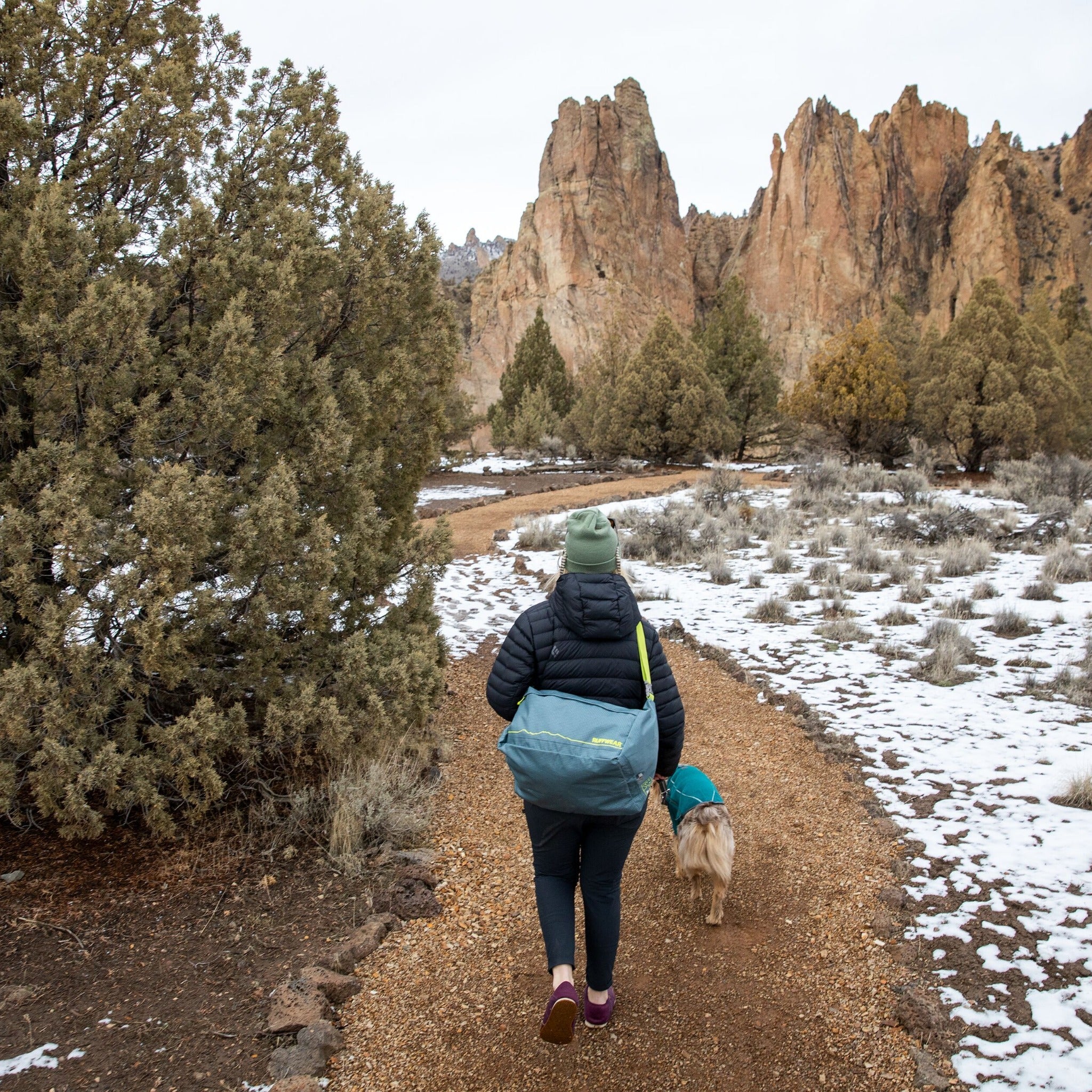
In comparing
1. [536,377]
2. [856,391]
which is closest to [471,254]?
[536,377]

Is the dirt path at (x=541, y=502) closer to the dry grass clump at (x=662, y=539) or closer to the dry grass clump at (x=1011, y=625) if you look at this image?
the dry grass clump at (x=662, y=539)

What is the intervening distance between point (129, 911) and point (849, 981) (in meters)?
3.01

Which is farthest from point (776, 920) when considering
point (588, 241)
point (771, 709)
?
point (588, 241)

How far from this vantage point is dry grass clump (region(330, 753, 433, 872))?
3936mm

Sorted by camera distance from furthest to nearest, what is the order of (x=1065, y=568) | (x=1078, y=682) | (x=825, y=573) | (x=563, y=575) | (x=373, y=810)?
(x=825, y=573) < (x=1065, y=568) < (x=1078, y=682) < (x=373, y=810) < (x=563, y=575)

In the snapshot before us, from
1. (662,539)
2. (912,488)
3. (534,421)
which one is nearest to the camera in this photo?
(662,539)

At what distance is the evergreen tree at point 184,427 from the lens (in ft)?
10.8

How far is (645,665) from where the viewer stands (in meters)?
2.57

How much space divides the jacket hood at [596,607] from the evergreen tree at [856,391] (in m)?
22.9

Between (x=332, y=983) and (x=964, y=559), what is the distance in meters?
9.42

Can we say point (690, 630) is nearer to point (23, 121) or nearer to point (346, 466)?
point (346, 466)

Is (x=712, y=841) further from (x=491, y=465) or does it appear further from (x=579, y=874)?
(x=491, y=465)

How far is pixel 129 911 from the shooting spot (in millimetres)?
3361

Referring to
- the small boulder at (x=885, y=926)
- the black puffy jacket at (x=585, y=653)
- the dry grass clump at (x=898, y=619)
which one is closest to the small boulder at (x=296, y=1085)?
the black puffy jacket at (x=585, y=653)
